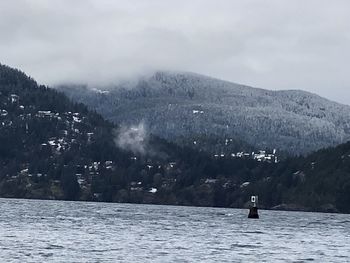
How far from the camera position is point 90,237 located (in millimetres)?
163875

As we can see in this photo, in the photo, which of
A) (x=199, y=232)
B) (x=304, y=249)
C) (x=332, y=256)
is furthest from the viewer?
(x=199, y=232)

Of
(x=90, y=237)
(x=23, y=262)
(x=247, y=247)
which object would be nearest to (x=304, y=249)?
(x=247, y=247)

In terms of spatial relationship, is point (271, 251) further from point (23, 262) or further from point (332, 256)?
point (23, 262)

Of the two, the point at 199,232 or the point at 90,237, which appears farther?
the point at 199,232

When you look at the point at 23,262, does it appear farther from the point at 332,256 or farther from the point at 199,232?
the point at 199,232

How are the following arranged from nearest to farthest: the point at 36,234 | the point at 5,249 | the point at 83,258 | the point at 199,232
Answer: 1. the point at 83,258
2. the point at 5,249
3. the point at 36,234
4. the point at 199,232

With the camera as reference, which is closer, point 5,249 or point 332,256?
point 5,249

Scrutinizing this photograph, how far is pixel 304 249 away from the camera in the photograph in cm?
15400

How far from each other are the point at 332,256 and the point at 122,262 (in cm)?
3955

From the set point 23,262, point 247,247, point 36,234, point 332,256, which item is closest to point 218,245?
point 247,247

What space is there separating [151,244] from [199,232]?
149 ft

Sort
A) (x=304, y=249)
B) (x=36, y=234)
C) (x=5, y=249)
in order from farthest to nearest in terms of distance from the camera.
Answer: (x=36, y=234), (x=304, y=249), (x=5, y=249)

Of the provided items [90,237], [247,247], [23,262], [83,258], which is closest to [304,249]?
[247,247]

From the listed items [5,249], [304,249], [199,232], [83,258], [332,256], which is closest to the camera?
[83,258]
